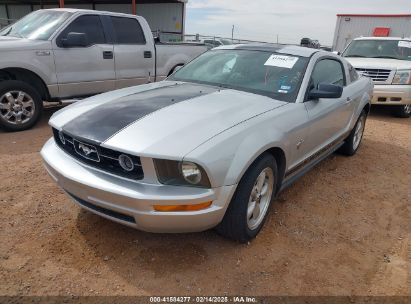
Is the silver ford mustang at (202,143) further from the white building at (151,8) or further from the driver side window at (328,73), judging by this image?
the white building at (151,8)

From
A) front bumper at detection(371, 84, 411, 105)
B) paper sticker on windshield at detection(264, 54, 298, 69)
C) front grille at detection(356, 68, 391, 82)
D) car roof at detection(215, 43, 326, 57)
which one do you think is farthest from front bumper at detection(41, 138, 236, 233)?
front grille at detection(356, 68, 391, 82)

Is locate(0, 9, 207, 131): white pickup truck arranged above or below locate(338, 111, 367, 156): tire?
above

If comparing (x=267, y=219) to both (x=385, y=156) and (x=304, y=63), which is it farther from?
(x=385, y=156)

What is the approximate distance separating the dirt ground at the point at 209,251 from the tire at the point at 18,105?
5.75 ft

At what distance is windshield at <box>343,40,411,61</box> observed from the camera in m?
8.97

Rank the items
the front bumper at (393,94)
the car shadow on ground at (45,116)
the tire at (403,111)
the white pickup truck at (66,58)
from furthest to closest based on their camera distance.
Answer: the tire at (403,111) → the front bumper at (393,94) → the car shadow on ground at (45,116) → the white pickup truck at (66,58)

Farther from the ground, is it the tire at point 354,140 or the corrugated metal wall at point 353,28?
the corrugated metal wall at point 353,28

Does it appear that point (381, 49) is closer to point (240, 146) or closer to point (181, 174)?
point (240, 146)

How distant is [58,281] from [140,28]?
5.56 m

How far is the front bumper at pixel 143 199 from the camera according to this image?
2.35m

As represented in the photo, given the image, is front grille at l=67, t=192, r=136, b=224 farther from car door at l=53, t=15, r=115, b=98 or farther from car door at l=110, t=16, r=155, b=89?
car door at l=110, t=16, r=155, b=89

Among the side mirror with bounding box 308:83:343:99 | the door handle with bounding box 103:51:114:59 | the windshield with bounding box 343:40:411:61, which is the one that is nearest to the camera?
the side mirror with bounding box 308:83:343:99

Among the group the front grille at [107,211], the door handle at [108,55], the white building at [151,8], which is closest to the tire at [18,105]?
the door handle at [108,55]

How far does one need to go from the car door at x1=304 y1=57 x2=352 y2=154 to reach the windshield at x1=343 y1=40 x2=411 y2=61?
5236 mm
